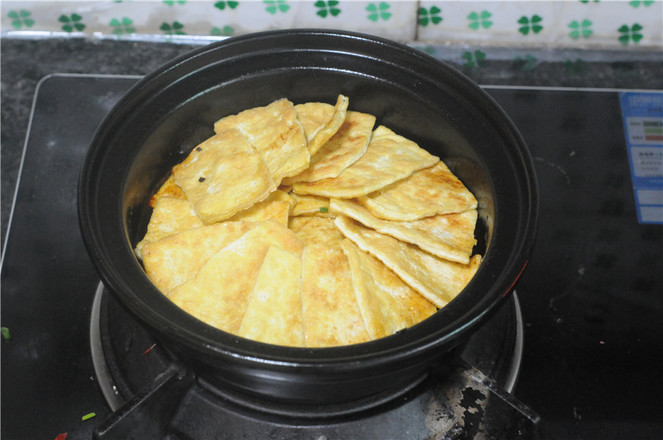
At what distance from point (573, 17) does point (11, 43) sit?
2.53 meters

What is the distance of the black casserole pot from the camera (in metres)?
1.44

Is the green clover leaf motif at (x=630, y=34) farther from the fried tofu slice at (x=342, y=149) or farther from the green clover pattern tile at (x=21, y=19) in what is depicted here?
the green clover pattern tile at (x=21, y=19)

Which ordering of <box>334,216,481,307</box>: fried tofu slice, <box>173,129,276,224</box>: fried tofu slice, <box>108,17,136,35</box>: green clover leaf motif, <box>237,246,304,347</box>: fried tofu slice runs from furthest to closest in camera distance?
<box>108,17,136,35</box>: green clover leaf motif, <box>173,129,276,224</box>: fried tofu slice, <box>334,216,481,307</box>: fried tofu slice, <box>237,246,304,347</box>: fried tofu slice

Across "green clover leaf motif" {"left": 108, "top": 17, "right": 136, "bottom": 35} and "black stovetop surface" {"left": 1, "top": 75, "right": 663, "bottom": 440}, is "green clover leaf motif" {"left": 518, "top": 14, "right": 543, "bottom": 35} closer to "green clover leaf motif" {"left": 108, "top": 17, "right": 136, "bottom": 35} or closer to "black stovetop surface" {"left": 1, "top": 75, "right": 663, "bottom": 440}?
"black stovetop surface" {"left": 1, "top": 75, "right": 663, "bottom": 440}

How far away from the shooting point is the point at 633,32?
3.06 meters

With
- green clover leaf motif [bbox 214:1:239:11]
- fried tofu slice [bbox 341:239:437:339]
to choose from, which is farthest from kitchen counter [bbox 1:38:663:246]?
fried tofu slice [bbox 341:239:437:339]

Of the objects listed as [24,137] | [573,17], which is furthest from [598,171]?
[24,137]

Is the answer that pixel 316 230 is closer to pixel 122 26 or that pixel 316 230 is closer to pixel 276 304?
pixel 276 304

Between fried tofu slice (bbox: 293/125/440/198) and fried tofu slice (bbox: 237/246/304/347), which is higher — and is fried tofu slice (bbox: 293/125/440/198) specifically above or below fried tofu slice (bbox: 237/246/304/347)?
above

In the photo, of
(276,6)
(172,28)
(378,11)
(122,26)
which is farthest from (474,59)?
(122,26)

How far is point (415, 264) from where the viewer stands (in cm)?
184

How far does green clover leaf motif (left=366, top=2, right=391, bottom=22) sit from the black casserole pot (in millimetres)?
1019

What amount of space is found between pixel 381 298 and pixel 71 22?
216cm

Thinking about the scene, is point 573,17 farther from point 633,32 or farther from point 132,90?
point 132,90
